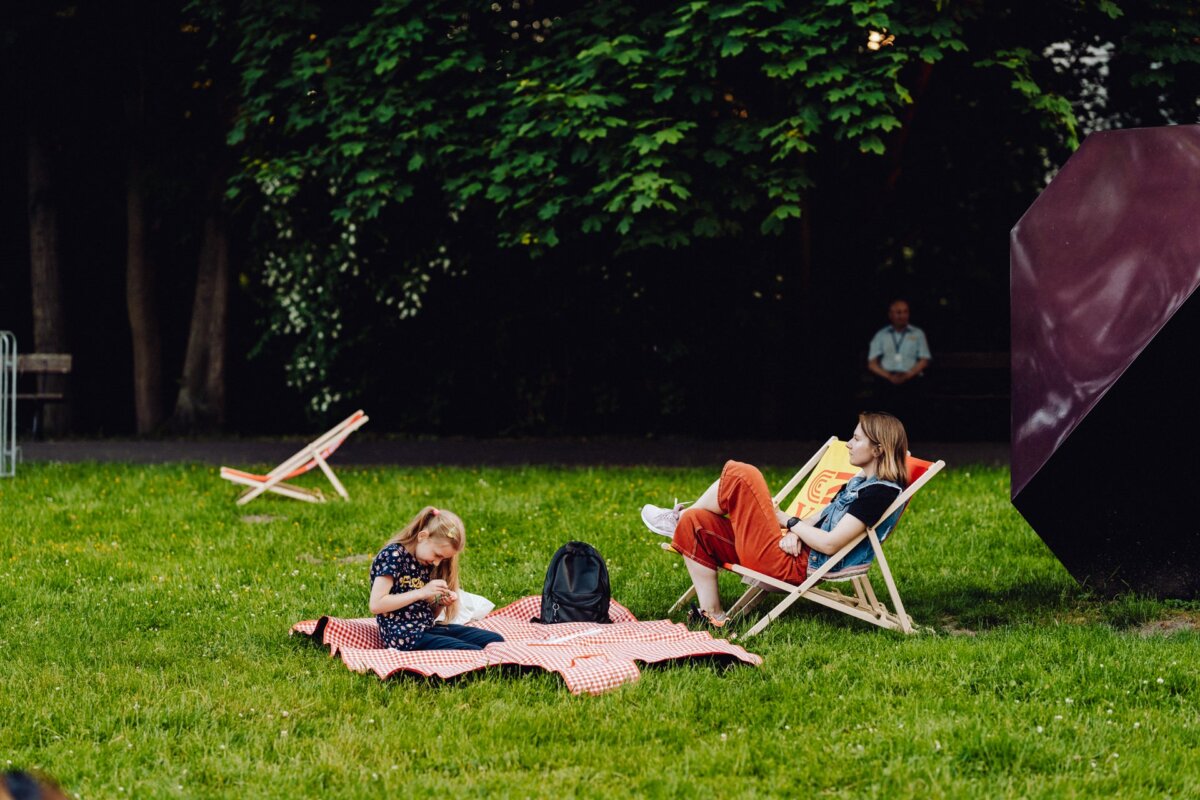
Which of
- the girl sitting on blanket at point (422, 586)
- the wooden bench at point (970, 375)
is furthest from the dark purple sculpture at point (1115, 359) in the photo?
the wooden bench at point (970, 375)

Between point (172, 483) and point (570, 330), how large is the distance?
7424 mm

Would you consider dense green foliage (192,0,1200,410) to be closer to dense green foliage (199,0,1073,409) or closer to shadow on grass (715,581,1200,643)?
dense green foliage (199,0,1073,409)

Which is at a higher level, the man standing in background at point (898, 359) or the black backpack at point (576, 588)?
the man standing in background at point (898, 359)

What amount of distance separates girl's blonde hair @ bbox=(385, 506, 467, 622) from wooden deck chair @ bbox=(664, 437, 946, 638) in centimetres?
137

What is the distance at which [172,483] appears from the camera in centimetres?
1212

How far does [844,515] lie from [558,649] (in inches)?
63.1

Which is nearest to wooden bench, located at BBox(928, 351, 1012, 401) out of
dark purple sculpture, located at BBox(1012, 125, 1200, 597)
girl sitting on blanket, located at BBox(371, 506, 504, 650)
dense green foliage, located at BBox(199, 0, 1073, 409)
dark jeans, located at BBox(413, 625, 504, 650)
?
dense green foliage, located at BBox(199, 0, 1073, 409)

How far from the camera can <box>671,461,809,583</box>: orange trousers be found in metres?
7.02

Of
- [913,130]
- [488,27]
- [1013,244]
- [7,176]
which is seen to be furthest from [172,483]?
[7,176]

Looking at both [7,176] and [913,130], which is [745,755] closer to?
[913,130]

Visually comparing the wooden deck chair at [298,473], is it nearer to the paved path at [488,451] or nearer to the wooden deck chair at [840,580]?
the paved path at [488,451]

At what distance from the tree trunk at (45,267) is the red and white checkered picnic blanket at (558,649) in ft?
46.7

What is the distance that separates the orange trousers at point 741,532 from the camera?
7.02 metres

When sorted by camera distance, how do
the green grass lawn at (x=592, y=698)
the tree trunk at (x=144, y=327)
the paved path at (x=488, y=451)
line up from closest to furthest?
the green grass lawn at (x=592, y=698)
the paved path at (x=488, y=451)
the tree trunk at (x=144, y=327)
